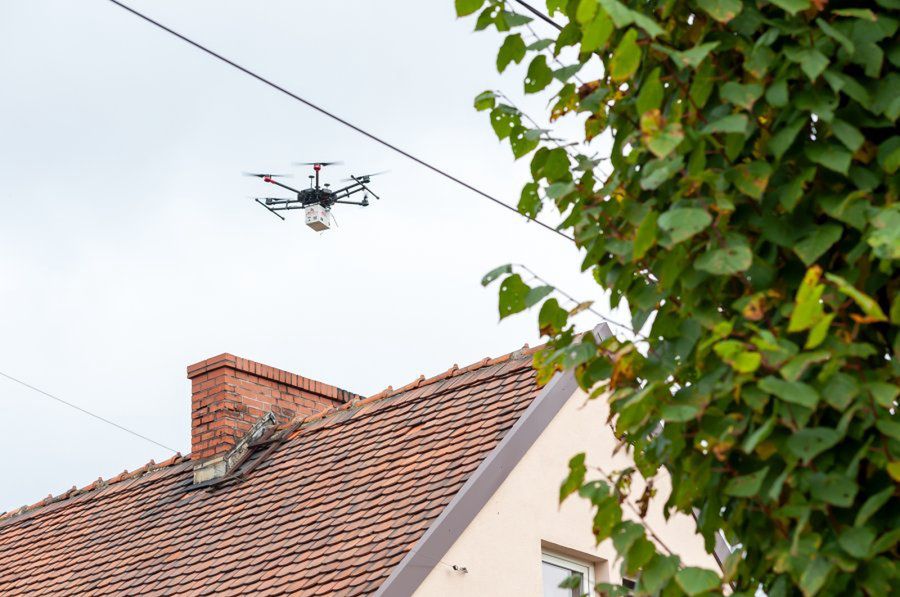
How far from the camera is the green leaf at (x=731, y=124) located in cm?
303

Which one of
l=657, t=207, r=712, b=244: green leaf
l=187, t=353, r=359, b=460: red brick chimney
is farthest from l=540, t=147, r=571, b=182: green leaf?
l=187, t=353, r=359, b=460: red brick chimney

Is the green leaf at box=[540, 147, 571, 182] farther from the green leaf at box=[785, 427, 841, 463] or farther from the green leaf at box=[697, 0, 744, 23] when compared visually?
the green leaf at box=[785, 427, 841, 463]

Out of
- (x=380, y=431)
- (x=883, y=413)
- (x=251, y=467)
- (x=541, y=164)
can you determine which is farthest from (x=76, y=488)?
(x=883, y=413)

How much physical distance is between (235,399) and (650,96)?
34.1 ft

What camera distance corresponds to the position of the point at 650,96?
126 inches

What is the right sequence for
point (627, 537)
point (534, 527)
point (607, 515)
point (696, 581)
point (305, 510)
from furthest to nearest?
point (305, 510), point (534, 527), point (607, 515), point (627, 537), point (696, 581)

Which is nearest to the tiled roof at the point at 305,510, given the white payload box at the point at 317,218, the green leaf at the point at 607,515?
the green leaf at the point at 607,515

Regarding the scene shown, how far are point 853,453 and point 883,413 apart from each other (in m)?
0.13

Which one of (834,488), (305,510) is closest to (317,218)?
(305,510)

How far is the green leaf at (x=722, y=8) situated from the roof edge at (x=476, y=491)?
570 centimetres

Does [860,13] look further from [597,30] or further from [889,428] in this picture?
[889,428]

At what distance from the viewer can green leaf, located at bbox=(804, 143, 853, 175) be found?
119 inches

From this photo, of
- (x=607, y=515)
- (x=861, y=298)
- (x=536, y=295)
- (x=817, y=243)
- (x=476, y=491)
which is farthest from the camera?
(x=476, y=491)

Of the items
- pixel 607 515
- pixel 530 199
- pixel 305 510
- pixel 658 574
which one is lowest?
pixel 658 574
